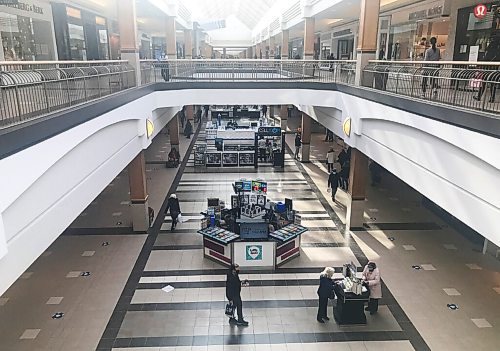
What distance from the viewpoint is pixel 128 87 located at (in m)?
11.3

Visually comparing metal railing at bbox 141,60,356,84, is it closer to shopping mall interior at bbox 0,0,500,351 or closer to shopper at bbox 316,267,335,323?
shopping mall interior at bbox 0,0,500,351

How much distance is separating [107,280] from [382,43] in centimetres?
1944

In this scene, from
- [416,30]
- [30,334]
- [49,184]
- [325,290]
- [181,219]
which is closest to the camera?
[49,184]

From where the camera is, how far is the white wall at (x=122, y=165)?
5.10m

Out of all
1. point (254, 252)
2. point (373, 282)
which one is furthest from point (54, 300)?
point (373, 282)

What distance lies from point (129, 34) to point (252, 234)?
22.1 ft

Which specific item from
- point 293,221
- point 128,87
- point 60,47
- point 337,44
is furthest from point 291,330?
point 337,44

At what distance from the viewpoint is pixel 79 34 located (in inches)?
747

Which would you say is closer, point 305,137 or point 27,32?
point 27,32

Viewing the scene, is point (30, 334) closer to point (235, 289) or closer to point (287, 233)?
point (235, 289)

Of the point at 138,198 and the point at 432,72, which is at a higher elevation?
the point at 432,72

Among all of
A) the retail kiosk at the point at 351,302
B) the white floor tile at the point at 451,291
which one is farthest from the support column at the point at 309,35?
the retail kiosk at the point at 351,302

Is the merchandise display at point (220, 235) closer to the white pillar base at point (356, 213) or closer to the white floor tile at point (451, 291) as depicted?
the white pillar base at point (356, 213)

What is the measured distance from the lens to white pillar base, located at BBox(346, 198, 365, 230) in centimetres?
1326
